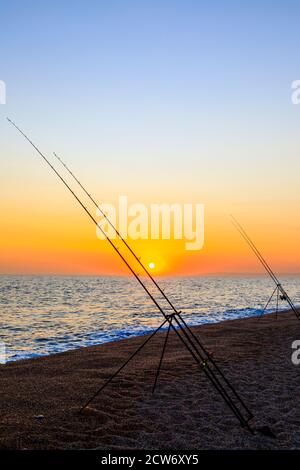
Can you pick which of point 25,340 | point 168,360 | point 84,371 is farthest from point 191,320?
point 84,371

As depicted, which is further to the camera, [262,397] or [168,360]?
[168,360]

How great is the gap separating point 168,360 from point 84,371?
98.7 inches

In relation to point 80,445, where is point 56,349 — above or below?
below

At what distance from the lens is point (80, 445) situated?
5.10m

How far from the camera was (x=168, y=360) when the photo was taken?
1060 cm

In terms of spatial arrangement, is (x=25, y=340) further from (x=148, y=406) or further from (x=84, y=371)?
(x=148, y=406)
